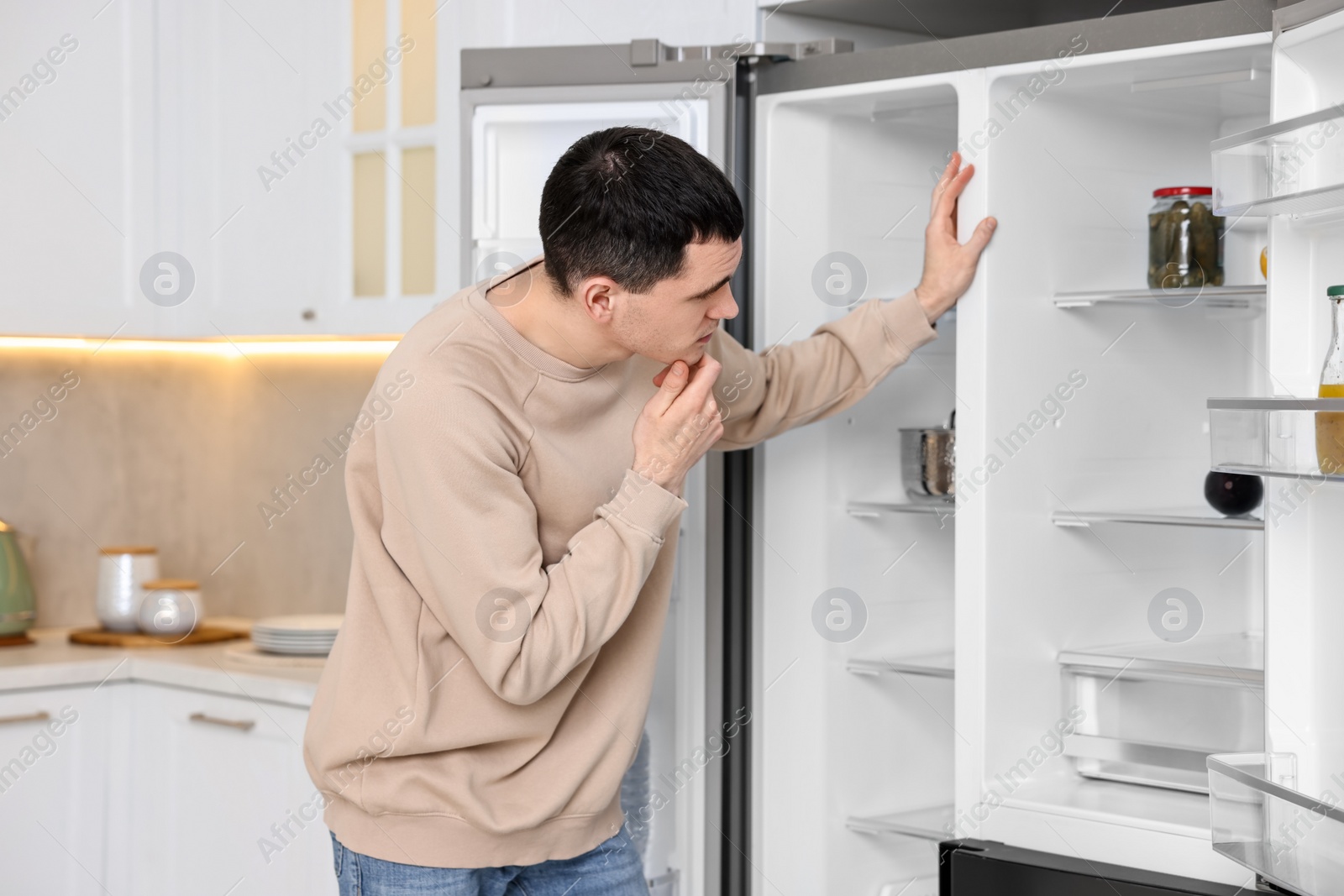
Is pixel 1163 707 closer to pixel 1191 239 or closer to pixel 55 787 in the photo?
pixel 1191 239

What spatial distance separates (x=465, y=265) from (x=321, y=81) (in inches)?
30.6

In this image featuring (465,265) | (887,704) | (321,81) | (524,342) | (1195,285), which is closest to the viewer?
(524,342)

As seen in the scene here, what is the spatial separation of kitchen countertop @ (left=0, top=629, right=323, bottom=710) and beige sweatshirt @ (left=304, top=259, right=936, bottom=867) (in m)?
0.91

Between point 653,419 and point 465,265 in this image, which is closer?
point 653,419

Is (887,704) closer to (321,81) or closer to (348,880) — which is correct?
(348,880)

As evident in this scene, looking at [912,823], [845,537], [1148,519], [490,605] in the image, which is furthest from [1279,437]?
[912,823]

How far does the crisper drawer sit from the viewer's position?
5.93 feet

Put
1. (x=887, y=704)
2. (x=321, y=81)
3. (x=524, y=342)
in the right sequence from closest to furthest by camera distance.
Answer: (x=524, y=342) → (x=887, y=704) → (x=321, y=81)

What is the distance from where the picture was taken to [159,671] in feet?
8.55

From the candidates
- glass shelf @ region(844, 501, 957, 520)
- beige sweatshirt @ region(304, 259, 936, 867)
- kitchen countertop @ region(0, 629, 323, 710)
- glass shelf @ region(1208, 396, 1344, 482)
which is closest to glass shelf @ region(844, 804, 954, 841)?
glass shelf @ region(844, 501, 957, 520)

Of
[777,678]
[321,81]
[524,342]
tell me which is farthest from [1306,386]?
[321,81]

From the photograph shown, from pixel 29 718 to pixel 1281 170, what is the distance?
2128 millimetres

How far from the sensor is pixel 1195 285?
179cm

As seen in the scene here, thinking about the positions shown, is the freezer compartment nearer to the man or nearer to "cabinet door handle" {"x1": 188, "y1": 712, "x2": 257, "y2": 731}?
the man
